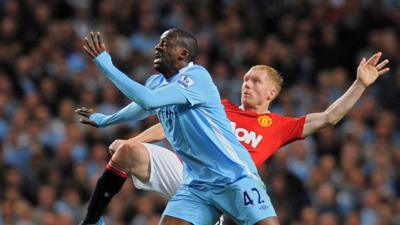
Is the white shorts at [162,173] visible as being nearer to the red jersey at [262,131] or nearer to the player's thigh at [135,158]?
the player's thigh at [135,158]

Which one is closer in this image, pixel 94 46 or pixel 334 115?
pixel 94 46

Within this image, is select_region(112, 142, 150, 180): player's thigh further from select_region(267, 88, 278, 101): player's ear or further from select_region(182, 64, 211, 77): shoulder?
select_region(267, 88, 278, 101): player's ear

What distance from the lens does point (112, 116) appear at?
8492 millimetres

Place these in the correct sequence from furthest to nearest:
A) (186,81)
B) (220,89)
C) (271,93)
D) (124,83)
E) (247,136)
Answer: (220,89)
(271,93)
(247,136)
(186,81)
(124,83)

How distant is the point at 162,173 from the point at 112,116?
585 millimetres

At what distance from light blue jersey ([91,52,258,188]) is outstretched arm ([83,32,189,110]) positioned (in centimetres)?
16

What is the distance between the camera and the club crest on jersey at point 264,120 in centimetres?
886

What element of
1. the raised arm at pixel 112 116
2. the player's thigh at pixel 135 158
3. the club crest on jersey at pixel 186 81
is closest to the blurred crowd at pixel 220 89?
the player's thigh at pixel 135 158

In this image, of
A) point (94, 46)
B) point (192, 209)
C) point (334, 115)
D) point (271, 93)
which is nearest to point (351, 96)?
point (334, 115)

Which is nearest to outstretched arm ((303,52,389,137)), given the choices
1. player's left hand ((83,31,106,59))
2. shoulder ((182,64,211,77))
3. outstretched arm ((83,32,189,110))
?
shoulder ((182,64,211,77))

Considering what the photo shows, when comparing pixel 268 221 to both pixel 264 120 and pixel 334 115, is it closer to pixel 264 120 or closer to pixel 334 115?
pixel 264 120

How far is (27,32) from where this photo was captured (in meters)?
15.4

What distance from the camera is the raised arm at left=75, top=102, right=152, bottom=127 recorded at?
8.45 m

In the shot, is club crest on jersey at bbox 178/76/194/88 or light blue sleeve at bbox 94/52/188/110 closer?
light blue sleeve at bbox 94/52/188/110
